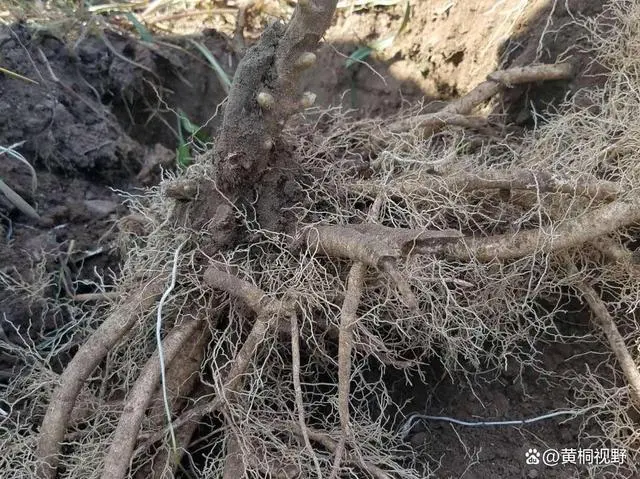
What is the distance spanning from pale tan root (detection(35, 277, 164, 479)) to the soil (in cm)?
16

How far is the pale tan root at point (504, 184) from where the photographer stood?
1.18 m

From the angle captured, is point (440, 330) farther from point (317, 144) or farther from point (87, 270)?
point (87, 270)

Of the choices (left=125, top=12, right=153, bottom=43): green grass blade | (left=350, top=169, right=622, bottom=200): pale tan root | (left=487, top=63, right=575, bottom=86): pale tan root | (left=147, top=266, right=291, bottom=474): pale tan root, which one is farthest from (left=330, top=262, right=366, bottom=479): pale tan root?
(left=125, top=12, right=153, bottom=43): green grass blade

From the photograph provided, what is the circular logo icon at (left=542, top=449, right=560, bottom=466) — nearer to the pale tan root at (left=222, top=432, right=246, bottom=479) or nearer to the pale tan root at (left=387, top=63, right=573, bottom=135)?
the pale tan root at (left=222, top=432, right=246, bottom=479)

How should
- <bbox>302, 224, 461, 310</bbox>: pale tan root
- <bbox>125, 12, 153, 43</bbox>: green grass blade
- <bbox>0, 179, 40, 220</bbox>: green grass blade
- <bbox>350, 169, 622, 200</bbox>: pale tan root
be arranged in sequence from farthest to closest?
<bbox>125, 12, 153, 43</bbox>: green grass blade → <bbox>0, 179, 40, 220</bbox>: green grass blade → <bbox>350, 169, 622, 200</bbox>: pale tan root → <bbox>302, 224, 461, 310</bbox>: pale tan root

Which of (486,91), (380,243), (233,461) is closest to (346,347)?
(380,243)

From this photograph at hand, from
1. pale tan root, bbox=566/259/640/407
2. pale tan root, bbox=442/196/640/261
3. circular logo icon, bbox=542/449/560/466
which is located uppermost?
pale tan root, bbox=442/196/640/261

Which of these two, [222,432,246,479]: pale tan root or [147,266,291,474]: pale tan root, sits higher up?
[147,266,291,474]: pale tan root

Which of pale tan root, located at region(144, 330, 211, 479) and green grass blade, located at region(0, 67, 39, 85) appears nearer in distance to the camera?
pale tan root, located at region(144, 330, 211, 479)

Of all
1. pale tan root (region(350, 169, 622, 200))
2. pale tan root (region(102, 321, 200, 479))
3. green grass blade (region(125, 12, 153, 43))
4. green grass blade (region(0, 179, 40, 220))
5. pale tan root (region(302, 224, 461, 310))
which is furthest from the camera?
green grass blade (region(125, 12, 153, 43))

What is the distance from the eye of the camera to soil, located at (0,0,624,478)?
1266 millimetres

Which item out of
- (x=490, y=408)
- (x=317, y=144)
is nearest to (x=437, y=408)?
(x=490, y=408)

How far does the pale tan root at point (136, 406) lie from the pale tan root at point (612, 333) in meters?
0.78

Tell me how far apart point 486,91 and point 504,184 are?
41cm
